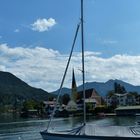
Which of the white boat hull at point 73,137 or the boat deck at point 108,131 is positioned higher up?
the boat deck at point 108,131

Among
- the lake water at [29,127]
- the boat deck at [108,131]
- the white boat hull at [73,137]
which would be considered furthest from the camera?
the lake water at [29,127]

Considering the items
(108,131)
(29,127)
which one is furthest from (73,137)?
(29,127)

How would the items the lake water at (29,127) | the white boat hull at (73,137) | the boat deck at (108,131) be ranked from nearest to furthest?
the white boat hull at (73,137) < the boat deck at (108,131) < the lake water at (29,127)

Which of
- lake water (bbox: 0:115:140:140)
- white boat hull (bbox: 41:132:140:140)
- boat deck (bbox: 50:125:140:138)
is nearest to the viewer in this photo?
white boat hull (bbox: 41:132:140:140)

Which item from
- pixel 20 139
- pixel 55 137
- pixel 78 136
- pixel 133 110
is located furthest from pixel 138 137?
pixel 133 110

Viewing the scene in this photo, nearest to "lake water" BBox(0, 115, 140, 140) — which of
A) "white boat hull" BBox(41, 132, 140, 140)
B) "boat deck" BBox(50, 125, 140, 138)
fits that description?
"white boat hull" BBox(41, 132, 140, 140)

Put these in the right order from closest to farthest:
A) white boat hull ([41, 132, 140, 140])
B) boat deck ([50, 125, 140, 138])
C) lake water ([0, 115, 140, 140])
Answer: white boat hull ([41, 132, 140, 140]), boat deck ([50, 125, 140, 138]), lake water ([0, 115, 140, 140])

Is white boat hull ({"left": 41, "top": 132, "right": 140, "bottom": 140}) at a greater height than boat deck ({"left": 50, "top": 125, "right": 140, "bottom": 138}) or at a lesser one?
lesser

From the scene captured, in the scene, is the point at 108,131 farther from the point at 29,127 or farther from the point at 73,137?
the point at 29,127

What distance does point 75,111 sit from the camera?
186750mm

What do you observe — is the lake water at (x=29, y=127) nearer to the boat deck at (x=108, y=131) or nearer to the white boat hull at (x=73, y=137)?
the white boat hull at (x=73, y=137)

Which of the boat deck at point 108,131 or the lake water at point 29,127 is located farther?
the lake water at point 29,127

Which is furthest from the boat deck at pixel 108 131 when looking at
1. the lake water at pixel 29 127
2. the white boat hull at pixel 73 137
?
the lake water at pixel 29 127

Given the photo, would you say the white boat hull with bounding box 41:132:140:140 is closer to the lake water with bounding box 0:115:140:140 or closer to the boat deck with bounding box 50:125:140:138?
the boat deck with bounding box 50:125:140:138
